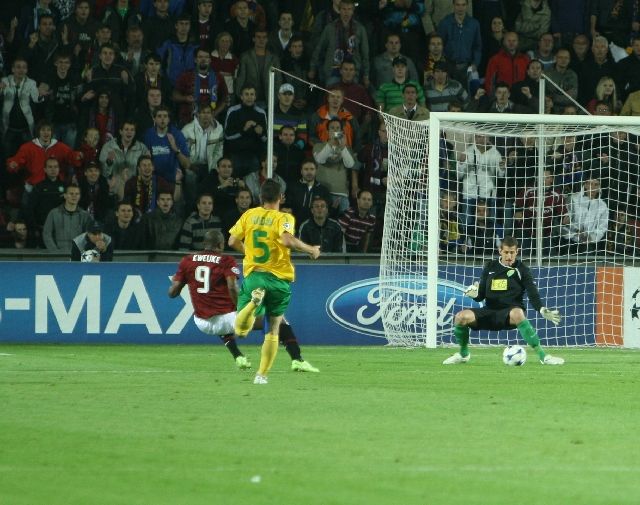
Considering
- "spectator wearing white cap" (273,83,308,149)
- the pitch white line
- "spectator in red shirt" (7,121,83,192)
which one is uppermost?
"spectator wearing white cap" (273,83,308,149)

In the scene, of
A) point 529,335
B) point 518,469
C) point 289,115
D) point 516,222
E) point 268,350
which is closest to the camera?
point 518,469

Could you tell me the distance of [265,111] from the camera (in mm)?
21859

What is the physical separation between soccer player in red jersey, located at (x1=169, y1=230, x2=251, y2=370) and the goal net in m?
4.24

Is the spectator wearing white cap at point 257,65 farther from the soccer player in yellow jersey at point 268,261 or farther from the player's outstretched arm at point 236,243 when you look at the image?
the soccer player in yellow jersey at point 268,261

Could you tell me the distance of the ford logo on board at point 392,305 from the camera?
1945 centimetres

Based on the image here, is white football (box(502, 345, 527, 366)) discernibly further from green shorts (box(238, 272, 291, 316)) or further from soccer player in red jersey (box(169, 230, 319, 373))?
green shorts (box(238, 272, 291, 316))

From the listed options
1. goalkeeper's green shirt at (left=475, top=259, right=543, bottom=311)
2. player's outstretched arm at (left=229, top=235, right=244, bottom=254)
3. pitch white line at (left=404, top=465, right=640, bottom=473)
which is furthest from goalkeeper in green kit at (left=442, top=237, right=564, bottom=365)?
pitch white line at (left=404, top=465, right=640, bottom=473)

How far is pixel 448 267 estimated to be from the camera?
1994 cm

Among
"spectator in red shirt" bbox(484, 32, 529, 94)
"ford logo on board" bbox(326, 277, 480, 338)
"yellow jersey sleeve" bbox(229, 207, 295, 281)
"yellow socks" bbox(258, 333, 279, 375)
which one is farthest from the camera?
"spectator in red shirt" bbox(484, 32, 529, 94)

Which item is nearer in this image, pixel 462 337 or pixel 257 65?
pixel 462 337

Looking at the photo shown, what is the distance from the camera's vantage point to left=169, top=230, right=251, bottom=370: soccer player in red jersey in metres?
15.4

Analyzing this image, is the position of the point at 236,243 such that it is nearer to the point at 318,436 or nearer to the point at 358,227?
the point at 318,436

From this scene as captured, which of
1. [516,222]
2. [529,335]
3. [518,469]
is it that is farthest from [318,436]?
[516,222]

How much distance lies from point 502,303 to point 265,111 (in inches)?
273
